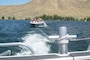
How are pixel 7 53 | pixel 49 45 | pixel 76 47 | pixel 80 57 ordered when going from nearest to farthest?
1. pixel 80 57
2. pixel 7 53
3. pixel 49 45
4. pixel 76 47

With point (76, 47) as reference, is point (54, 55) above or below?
above

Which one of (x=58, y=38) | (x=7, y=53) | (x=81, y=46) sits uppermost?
(x=58, y=38)

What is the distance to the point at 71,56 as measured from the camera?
2580 millimetres

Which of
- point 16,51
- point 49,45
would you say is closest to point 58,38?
point 16,51

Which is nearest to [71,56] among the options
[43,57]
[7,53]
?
[43,57]

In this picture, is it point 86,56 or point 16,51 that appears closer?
point 86,56

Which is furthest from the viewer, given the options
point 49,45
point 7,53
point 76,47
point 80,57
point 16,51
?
point 76,47

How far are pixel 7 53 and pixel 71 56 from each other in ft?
3.17

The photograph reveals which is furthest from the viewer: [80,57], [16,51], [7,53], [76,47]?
[76,47]

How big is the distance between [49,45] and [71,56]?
1447 centimetres

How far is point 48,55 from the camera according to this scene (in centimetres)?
266

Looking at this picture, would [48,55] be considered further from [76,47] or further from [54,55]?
[76,47]

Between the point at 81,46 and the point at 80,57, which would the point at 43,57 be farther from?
the point at 81,46

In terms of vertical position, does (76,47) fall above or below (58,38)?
below
